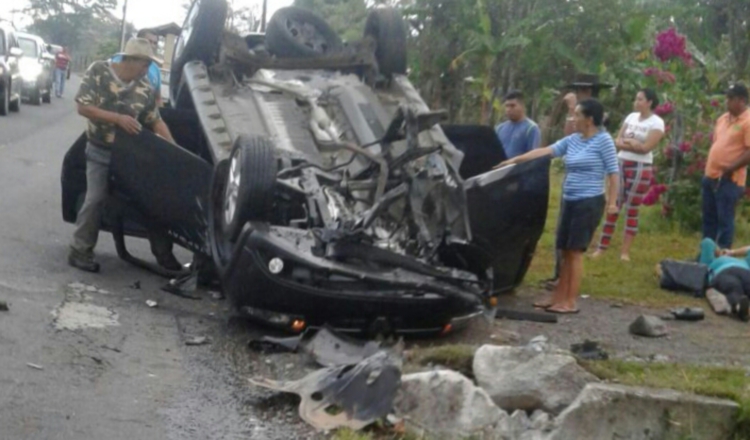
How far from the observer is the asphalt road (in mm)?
5684

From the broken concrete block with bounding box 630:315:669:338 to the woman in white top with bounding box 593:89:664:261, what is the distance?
2702 millimetres

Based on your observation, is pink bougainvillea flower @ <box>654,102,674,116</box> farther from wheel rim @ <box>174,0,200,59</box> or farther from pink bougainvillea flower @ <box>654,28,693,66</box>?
wheel rim @ <box>174,0,200,59</box>

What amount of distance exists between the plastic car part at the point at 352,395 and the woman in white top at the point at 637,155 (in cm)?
598

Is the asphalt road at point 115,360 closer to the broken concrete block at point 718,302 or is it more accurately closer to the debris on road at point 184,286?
the debris on road at point 184,286

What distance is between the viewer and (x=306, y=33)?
444 inches

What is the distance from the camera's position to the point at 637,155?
11625 millimetres

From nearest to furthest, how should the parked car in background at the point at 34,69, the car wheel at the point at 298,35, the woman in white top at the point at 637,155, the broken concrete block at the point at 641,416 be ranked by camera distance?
the broken concrete block at the point at 641,416 < the car wheel at the point at 298,35 < the woman in white top at the point at 637,155 < the parked car in background at the point at 34,69

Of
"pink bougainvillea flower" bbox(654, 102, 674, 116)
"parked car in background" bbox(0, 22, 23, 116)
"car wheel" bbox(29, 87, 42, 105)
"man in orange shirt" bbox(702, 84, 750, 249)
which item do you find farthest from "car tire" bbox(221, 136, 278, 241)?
"car wheel" bbox(29, 87, 42, 105)

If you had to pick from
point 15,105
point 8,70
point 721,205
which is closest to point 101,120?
point 721,205

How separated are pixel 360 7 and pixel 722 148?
19.7m

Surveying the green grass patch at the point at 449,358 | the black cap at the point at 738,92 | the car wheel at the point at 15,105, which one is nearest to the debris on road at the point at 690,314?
the black cap at the point at 738,92

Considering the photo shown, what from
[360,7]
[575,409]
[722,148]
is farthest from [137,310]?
[360,7]

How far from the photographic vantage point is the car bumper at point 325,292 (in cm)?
733

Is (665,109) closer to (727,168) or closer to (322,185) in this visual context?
(727,168)
